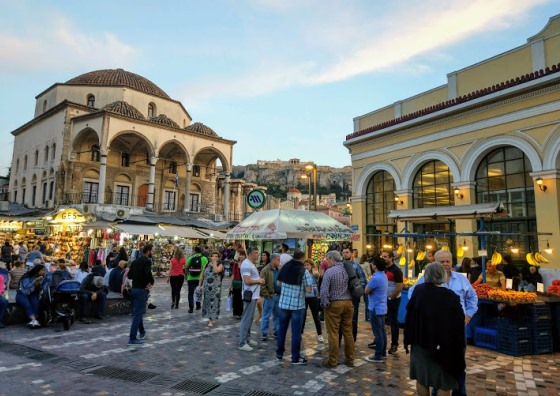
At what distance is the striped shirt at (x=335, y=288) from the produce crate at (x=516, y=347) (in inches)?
120

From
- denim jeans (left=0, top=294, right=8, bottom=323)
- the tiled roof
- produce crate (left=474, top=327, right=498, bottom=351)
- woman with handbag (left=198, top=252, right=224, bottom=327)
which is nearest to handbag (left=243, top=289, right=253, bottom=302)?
woman with handbag (left=198, top=252, right=224, bottom=327)

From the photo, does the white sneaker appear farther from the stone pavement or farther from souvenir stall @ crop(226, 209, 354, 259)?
souvenir stall @ crop(226, 209, 354, 259)

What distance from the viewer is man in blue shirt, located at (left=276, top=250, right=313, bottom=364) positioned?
561 cm

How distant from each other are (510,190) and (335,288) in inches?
434

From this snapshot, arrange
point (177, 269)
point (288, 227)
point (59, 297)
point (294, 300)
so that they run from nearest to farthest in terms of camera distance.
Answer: point (294, 300), point (59, 297), point (177, 269), point (288, 227)

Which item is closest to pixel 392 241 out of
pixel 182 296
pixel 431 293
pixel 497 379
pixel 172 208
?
pixel 182 296

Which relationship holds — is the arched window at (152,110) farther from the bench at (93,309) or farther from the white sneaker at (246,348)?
the white sneaker at (246,348)

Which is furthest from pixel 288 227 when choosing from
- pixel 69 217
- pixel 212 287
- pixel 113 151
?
pixel 113 151

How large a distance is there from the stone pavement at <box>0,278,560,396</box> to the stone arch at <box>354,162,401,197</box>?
11132mm

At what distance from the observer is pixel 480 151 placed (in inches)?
550

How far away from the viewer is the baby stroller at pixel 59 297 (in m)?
7.83

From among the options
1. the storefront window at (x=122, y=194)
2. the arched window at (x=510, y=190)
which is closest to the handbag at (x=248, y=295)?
the arched window at (x=510, y=190)

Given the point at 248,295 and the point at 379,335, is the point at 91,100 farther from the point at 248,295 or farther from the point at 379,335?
the point at 379,335

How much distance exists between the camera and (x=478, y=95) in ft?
45.3
